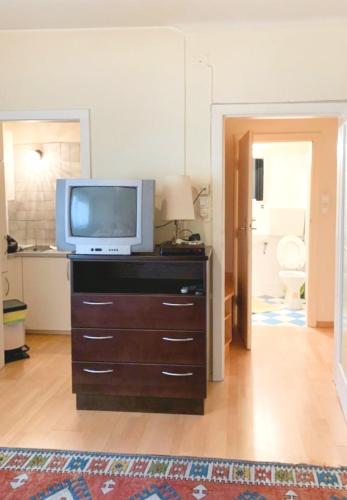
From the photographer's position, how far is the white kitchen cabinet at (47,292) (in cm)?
464

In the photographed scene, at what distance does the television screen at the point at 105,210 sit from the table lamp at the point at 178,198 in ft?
0.81

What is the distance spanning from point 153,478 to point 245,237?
2374 millimetres

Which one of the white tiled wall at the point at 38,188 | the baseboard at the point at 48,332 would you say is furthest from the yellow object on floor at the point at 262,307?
the white tiled wall at the point at 38,188

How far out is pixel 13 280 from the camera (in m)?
4.60

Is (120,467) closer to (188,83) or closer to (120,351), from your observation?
(120,351)

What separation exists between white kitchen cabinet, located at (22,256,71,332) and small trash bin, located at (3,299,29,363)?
1.65 feet

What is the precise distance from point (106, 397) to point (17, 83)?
7.53ft

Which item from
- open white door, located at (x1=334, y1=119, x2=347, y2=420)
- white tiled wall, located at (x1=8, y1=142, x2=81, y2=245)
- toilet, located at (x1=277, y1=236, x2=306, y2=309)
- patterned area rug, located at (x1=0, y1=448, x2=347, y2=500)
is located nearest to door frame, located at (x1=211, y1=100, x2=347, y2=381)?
open white door, located at (x1=334, y1=119, x2=347, y2=420)

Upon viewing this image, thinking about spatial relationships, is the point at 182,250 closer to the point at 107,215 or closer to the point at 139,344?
the point at 107,215

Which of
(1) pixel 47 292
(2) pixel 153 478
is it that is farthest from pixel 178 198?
(1) pixel 47 292

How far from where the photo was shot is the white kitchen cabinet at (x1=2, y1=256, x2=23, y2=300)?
4.50 metres

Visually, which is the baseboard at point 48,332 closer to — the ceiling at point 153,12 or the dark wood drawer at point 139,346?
the dark wood drawer at point 139,346

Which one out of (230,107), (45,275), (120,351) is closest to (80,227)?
(120,351)

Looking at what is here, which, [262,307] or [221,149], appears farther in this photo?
[262,307]
